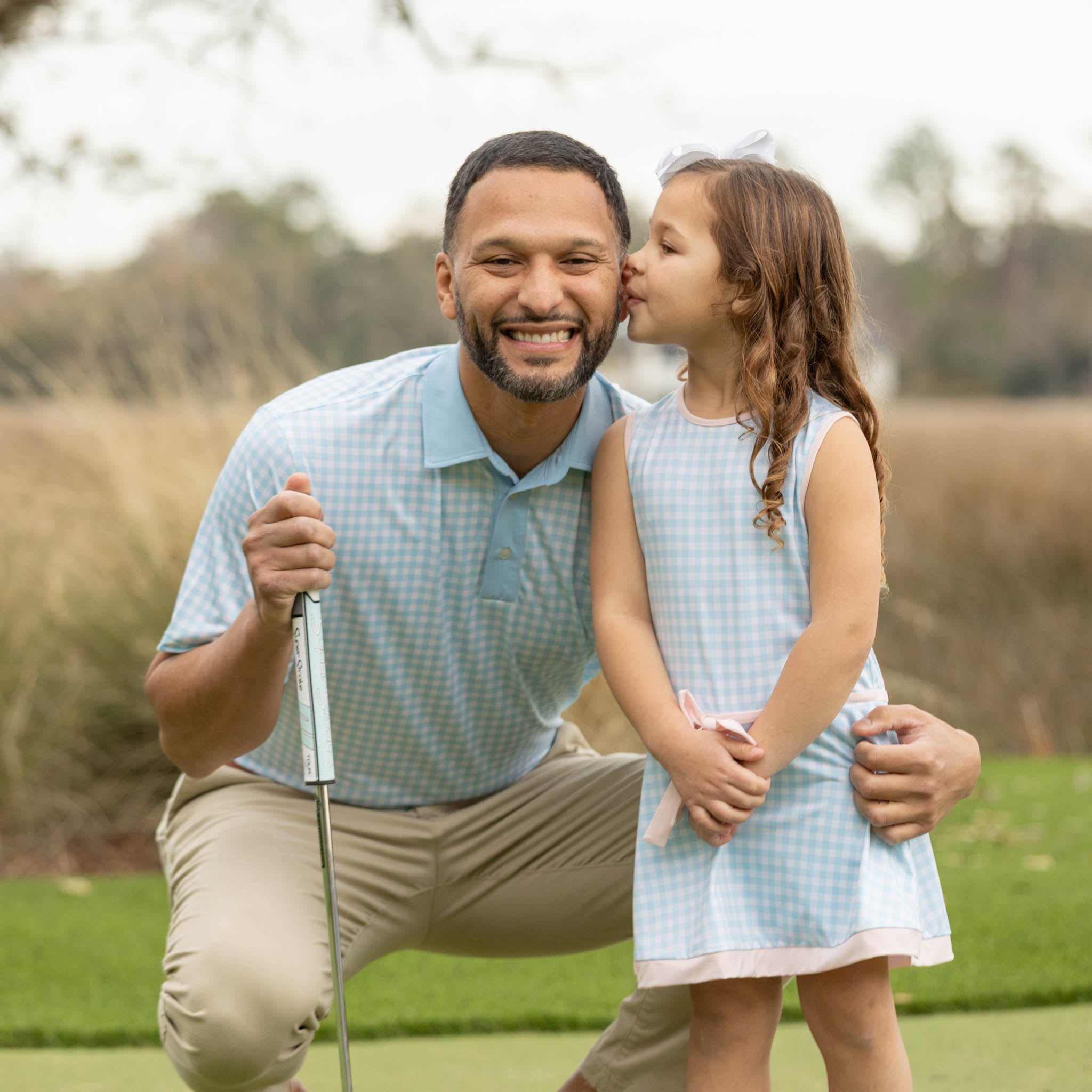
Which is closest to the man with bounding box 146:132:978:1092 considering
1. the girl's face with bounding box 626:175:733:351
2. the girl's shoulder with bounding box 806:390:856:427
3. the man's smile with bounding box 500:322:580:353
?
the man's smile with bounding box 500:322:580:353

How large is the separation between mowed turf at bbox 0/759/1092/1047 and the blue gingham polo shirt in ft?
3.39

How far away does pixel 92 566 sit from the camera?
16.2 ft

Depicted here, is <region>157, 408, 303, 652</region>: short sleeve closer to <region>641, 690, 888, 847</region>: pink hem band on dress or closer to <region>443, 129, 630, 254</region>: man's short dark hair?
<region>443, 129, 630, 254</region>: man's short dark hair

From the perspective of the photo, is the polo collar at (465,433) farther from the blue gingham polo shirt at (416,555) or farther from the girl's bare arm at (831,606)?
the girl's bare arm at (831,606)

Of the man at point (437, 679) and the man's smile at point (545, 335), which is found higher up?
the man's smile at point (545, 335)

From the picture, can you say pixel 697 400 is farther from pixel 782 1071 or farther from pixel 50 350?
pixel 50 350

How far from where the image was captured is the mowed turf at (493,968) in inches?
121

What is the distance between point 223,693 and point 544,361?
68cm

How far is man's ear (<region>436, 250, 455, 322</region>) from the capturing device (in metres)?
2.35

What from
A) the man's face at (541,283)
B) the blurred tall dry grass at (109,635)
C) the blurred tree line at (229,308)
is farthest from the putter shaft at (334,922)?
the blurred tall dry grass at (109,635)

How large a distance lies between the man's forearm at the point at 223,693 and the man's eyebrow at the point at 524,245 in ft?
2.11

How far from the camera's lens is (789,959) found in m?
1.93

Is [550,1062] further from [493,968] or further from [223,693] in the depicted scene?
[223,693]

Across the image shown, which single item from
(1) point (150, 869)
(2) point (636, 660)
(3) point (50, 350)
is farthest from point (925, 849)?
(3) point (50, 350)
